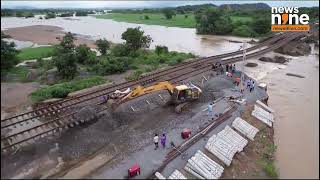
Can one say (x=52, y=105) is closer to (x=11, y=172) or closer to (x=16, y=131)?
(x=16, y=131)

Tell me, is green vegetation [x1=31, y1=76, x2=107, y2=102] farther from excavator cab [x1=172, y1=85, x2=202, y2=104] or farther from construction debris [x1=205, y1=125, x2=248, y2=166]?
construction debris [x1=205, y1=125, x2=248, y2=166]

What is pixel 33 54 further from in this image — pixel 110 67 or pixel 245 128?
pixel 245 128

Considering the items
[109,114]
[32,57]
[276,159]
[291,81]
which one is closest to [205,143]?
[276,159]

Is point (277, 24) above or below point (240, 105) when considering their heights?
above

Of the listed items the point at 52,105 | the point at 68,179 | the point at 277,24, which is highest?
the point at 277,24

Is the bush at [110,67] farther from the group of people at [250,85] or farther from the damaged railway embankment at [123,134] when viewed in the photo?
the group of people at [250,85]

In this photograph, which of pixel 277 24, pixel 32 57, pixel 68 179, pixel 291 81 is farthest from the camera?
pixel 277 24

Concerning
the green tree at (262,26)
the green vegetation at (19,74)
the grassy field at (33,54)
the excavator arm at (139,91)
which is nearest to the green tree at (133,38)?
the grassy field at (33,54)
